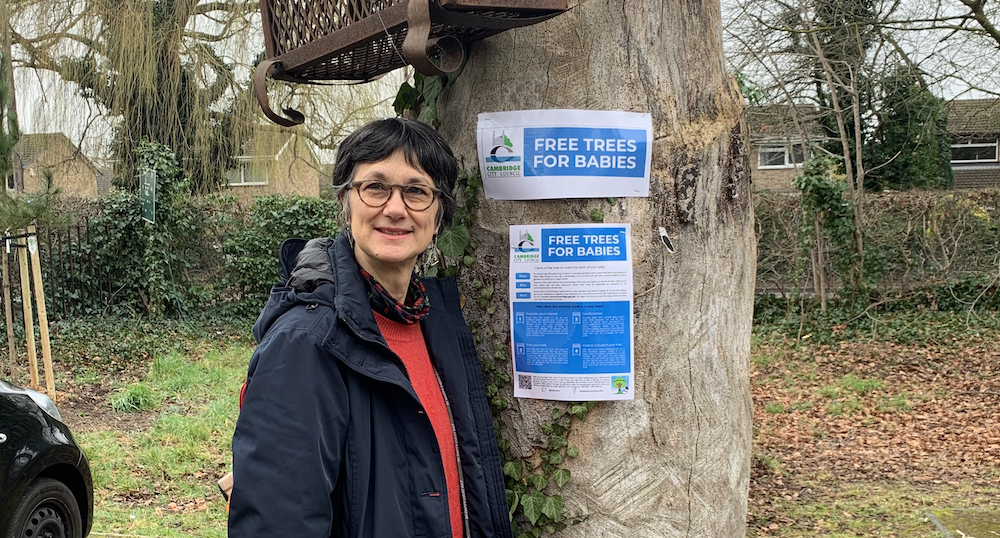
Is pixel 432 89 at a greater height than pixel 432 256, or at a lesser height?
greater

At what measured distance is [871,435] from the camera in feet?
28.8

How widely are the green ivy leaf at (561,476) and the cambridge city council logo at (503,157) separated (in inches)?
29.7

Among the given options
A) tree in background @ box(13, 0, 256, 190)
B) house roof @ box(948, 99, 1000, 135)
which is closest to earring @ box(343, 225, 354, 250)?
house roof @ box(948, 99, 1000, 135)

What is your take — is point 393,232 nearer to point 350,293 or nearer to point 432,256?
point 350,293

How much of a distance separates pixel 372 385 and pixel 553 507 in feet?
2.30

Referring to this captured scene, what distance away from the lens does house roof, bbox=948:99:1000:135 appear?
14.5 metres

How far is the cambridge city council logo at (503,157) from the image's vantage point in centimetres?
214

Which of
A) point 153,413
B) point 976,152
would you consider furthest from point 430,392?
point 976,152

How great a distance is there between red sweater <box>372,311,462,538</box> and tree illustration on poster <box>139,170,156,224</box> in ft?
Answer: 38.9

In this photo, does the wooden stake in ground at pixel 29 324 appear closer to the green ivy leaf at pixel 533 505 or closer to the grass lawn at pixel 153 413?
the grass lawn at pixel 153 413

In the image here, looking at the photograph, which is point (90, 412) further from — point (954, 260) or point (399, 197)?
point (954, 260)

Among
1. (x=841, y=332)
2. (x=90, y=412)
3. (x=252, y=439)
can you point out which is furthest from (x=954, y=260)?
(x=252, y=439)

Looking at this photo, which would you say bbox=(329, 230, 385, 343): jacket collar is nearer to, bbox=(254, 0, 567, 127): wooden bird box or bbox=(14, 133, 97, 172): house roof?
bbox=(254, 0, 567, 127): wooden bird box

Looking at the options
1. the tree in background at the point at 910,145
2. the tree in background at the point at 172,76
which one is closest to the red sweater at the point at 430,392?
the tree in background at the point at 172,76
